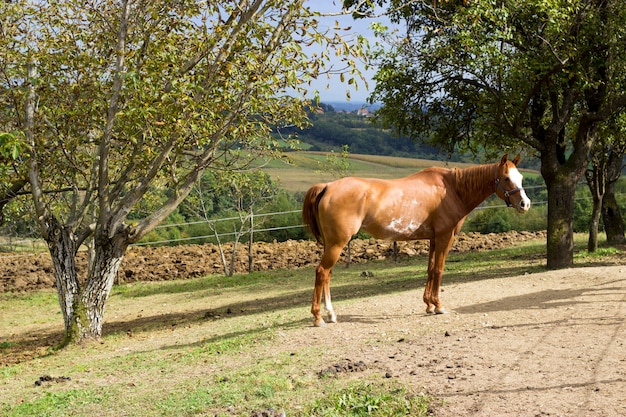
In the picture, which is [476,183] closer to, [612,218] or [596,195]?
[596,195]

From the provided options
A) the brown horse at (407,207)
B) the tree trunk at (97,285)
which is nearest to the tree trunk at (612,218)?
the brown horse at (407,207)

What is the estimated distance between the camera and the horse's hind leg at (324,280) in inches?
356

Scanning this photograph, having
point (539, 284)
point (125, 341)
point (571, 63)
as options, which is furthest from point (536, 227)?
point (125, 341)

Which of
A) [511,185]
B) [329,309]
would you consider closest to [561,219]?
[511,185]

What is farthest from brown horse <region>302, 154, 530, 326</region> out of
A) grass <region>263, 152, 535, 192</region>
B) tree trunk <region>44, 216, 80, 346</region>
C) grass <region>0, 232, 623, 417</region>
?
grass <region>263, 152, 535, 192</region>

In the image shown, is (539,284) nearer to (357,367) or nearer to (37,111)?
(357,367)

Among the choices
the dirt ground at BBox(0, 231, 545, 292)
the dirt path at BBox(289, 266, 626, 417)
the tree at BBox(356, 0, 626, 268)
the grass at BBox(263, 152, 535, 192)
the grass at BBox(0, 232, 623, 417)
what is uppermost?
the tree at BBox(356, 0, 626, 268)

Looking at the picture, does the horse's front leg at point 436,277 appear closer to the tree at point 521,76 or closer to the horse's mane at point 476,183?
the horse's mane at point 476,183

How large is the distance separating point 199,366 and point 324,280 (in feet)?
6.48

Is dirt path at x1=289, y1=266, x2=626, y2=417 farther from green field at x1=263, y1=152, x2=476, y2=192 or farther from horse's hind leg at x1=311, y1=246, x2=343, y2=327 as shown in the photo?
green field at x1=263, y1=152, x2=476, y2=192

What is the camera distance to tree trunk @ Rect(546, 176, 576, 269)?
15.2 meters

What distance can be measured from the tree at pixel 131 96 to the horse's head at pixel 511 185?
95.5 inches

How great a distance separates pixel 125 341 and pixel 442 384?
21.8 ft

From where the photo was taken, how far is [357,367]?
7.04m
